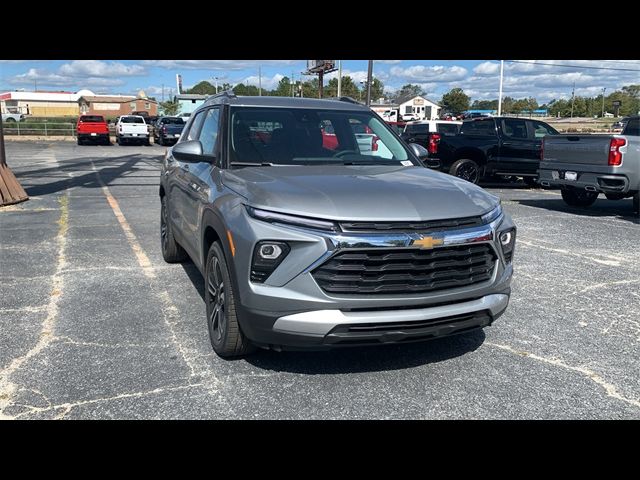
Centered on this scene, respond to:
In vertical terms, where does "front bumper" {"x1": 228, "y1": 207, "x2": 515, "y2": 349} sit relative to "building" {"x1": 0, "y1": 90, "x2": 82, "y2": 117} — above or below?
below

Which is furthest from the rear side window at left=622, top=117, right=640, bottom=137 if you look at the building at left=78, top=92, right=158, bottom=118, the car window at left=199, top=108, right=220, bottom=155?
the building at left=78, top=92, right=158, bottom=118

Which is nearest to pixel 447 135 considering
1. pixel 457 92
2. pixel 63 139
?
pixel 63 139

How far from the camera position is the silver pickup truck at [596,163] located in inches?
387

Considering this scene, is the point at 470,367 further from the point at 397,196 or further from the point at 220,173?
the point at 220,173

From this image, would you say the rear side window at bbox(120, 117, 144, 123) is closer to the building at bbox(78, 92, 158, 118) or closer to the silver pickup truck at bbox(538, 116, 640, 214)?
the silver pickup truck at bbox(538, 116, 640, 214)

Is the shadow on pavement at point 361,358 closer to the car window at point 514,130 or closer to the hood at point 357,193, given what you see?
the hood at point 357,193

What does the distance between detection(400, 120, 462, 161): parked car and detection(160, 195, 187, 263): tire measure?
7.84 meters

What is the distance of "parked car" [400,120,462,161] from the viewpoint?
598 inches

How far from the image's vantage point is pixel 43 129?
41.1 m

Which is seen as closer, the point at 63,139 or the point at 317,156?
the point at 317,156

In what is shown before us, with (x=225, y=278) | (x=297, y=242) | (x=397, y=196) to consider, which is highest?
(x=397, y=196)

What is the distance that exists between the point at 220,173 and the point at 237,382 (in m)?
1.55

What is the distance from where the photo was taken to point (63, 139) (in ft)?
132
